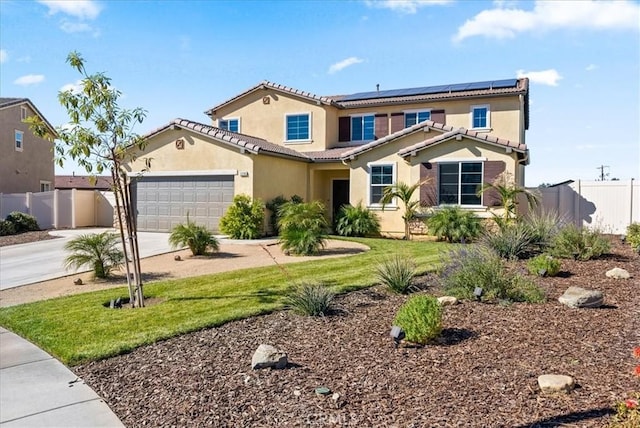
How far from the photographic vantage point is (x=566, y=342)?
5520mm

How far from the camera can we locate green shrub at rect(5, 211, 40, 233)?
2302 cm

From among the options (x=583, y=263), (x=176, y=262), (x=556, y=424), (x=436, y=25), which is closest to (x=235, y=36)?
(x=436, y=25)

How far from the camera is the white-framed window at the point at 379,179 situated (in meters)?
19.9

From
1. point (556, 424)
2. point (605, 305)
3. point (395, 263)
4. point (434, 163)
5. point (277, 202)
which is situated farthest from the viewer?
point (277, 202)

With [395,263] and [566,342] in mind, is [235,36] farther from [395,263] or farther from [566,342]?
[566,342]

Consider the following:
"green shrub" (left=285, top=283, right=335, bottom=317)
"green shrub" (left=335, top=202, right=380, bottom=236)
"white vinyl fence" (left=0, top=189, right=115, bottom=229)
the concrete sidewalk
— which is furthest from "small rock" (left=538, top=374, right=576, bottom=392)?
"white vinyl fence" (left=0, top=189, right=115, bottom=229)

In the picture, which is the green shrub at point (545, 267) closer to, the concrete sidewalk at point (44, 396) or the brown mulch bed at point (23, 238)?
the concrete sidewalk at point (44, 396)

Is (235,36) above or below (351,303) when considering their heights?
above

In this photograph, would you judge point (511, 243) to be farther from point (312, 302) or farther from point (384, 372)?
point (384, 372)

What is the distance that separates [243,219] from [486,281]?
1226 cm

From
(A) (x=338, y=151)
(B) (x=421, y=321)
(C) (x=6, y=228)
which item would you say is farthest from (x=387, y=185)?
(C) (x=6, y=228)

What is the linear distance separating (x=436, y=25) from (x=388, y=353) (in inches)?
381

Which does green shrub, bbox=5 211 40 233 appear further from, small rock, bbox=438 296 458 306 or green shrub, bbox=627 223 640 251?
green shrub, bbox=627 223 640 251

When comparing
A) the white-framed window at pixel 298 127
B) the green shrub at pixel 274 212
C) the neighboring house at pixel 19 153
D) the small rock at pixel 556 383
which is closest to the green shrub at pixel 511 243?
the small rock at pixel 556 383
